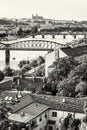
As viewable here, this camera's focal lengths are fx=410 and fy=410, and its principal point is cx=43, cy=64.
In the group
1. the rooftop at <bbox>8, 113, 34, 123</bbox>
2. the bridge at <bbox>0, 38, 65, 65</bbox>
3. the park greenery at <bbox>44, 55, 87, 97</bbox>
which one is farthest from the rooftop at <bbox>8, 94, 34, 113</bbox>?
the bridge at <bbox>0, 38, 65, 65</bbox>

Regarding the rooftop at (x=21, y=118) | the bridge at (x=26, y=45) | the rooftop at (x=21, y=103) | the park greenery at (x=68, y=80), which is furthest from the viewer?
the bridge at (x=26, y=45)

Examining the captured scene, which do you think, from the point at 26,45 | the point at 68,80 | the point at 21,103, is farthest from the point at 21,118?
the point at 26,45

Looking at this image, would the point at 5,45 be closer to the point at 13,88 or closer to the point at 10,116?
the point at 13,88

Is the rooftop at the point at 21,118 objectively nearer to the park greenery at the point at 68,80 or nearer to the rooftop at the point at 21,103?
the rooftop at the point at 21,103

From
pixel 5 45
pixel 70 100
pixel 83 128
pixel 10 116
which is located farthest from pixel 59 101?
pixel 5 45

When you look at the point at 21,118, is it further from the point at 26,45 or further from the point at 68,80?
the point at 26,45

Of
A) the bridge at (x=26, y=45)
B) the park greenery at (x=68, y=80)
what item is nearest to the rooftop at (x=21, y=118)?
the park greenery at (x=68, y=80)

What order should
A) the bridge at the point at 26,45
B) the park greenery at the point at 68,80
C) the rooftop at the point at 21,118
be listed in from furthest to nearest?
the bridge at the point at 26,45, the park greenery at the point at 68,80, the rooftop at the point at 21,118

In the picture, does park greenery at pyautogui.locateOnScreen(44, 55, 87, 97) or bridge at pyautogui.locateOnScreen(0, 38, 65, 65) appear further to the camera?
bridge at pyautogui.locateOnScreen(0, 38, 65, 65)

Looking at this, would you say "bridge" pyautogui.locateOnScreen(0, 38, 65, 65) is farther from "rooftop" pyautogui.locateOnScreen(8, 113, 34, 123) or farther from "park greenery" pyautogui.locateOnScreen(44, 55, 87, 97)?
"rooftop" pyautogui.locateOnScreen(8, 113, 34, 123)
